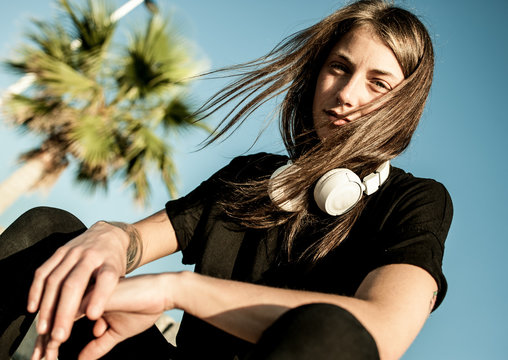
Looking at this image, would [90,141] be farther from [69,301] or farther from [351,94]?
[69,301]

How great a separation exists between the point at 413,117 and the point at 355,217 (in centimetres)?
51

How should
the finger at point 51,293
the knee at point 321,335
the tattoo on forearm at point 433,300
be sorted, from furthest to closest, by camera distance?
the tattoo on forearm at point 433,300 → the finger at point 51,293 → the knee at point 321,335

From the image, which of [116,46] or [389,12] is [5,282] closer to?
[389,12]

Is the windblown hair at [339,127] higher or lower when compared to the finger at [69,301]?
higher

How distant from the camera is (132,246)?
1.50m

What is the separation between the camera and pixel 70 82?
5.74 meters

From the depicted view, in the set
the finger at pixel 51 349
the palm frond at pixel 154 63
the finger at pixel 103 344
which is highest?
the palm frond at pixel 154 63

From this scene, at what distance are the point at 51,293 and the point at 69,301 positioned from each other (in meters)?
0.08

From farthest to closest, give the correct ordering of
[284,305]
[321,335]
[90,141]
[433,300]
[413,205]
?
[90,141]
[413,205]
[433,300]
[284,305]
[321,335]

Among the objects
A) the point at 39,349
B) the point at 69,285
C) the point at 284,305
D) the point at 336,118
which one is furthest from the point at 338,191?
the point at 39,349

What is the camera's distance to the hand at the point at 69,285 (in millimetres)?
949

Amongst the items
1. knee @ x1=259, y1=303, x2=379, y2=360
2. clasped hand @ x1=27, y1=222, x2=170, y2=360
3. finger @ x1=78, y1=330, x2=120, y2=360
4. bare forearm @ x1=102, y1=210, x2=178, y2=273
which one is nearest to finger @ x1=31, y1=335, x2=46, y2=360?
clasped hand @ x1=27, y1=222, x2=170, y2=360

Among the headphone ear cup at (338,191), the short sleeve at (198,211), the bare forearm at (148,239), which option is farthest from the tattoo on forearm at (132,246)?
the headphone ear cup at (338,191)

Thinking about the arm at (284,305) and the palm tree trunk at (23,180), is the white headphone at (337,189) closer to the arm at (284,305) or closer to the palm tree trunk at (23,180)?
the arm at (284,305)
